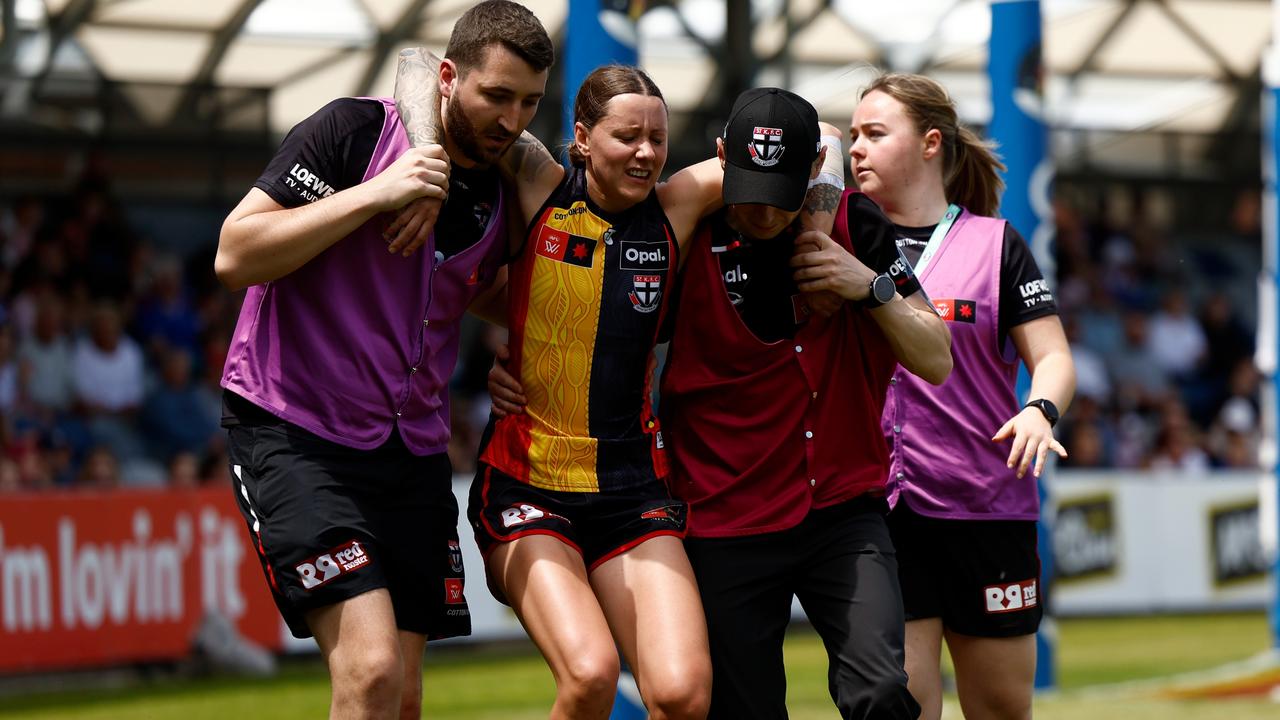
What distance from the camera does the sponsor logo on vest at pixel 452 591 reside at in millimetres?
5395

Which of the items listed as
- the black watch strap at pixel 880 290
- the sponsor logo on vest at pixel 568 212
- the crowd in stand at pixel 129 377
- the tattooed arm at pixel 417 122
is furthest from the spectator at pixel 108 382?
the black watch strap at pixel 880 290

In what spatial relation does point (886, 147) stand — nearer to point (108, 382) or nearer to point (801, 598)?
point (801, 598)

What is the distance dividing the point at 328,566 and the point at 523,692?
21.9 ft

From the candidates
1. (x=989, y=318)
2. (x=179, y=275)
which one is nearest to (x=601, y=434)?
(x=989, y=318)

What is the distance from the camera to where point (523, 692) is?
11383 mm

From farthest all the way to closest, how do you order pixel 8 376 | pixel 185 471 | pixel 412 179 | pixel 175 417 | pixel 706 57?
pixel 706 57
pixel 175 417
pixel 8 376
pixel 185 471
pixel 412 179

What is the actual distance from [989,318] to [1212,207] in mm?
20192

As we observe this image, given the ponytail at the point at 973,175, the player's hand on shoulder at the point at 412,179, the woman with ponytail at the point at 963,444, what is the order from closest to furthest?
the player's hand on shoulder at the point at 412,179 → the woman with ponytail at the point at 963,444 → the ponytail at the point at 973,175

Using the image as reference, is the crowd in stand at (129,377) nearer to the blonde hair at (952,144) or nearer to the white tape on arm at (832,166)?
the blonde hair at (952,144)

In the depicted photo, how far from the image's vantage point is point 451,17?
55.7 feet

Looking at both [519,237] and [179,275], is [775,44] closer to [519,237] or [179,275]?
[179,275]

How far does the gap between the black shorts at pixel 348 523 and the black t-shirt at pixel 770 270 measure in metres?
1.10

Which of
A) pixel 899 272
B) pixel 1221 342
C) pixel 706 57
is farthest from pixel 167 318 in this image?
pixel 1221 342

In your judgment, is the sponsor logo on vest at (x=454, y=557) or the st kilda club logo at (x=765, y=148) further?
the sponsor logo on vest at (x=454, y=557)
